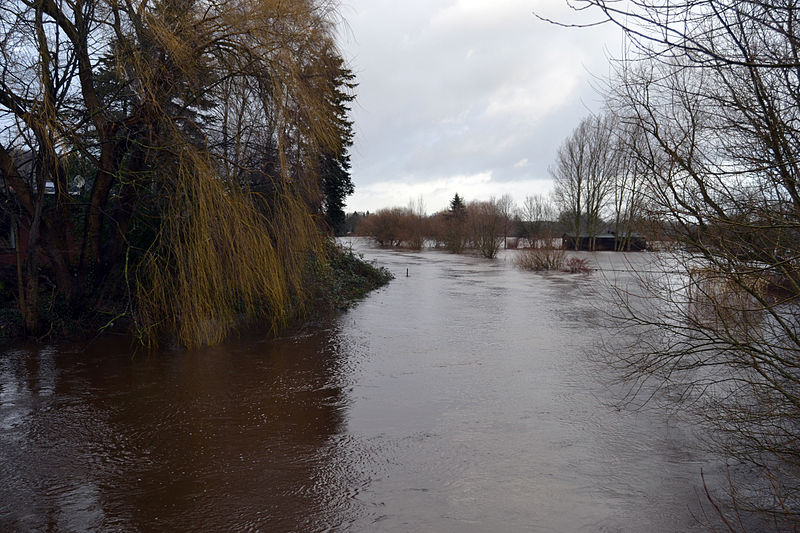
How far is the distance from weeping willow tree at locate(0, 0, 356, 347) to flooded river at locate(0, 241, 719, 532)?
1326mm

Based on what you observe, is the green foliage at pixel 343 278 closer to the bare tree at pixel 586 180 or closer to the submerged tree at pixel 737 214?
the submerged tree at pixel 737 214

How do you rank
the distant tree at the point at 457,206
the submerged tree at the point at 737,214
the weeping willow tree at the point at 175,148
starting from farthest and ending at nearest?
the distant tree at the point at 457,206
the weeping willow tree at the point at 175,148
the submerged tree at the point at 737,214

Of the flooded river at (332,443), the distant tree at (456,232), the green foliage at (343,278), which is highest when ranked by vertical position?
the distant tree at (456,232)

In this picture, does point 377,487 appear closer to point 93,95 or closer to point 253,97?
point 253,97

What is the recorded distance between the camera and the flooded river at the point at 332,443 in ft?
15.3

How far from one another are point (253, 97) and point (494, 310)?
29.9ft

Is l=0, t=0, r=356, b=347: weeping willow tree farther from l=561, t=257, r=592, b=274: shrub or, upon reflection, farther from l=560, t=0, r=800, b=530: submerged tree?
l=561, t=257, r=592, b=274: shrub

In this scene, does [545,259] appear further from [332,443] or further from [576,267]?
[332,443]

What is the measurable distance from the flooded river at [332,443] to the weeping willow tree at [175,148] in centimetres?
133

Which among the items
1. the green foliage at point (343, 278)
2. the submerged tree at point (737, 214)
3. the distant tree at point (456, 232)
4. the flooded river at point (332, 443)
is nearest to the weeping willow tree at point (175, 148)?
the flooded river at point (332, 443)

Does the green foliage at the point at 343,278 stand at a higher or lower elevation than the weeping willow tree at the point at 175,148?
lower

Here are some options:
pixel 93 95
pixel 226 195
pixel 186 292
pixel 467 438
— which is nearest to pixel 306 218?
pixel 226 195

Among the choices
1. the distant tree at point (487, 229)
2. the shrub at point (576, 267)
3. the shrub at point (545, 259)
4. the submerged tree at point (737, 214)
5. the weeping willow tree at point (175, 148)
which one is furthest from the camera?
the distant tree at point (487, 229)

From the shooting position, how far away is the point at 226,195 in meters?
9.58
